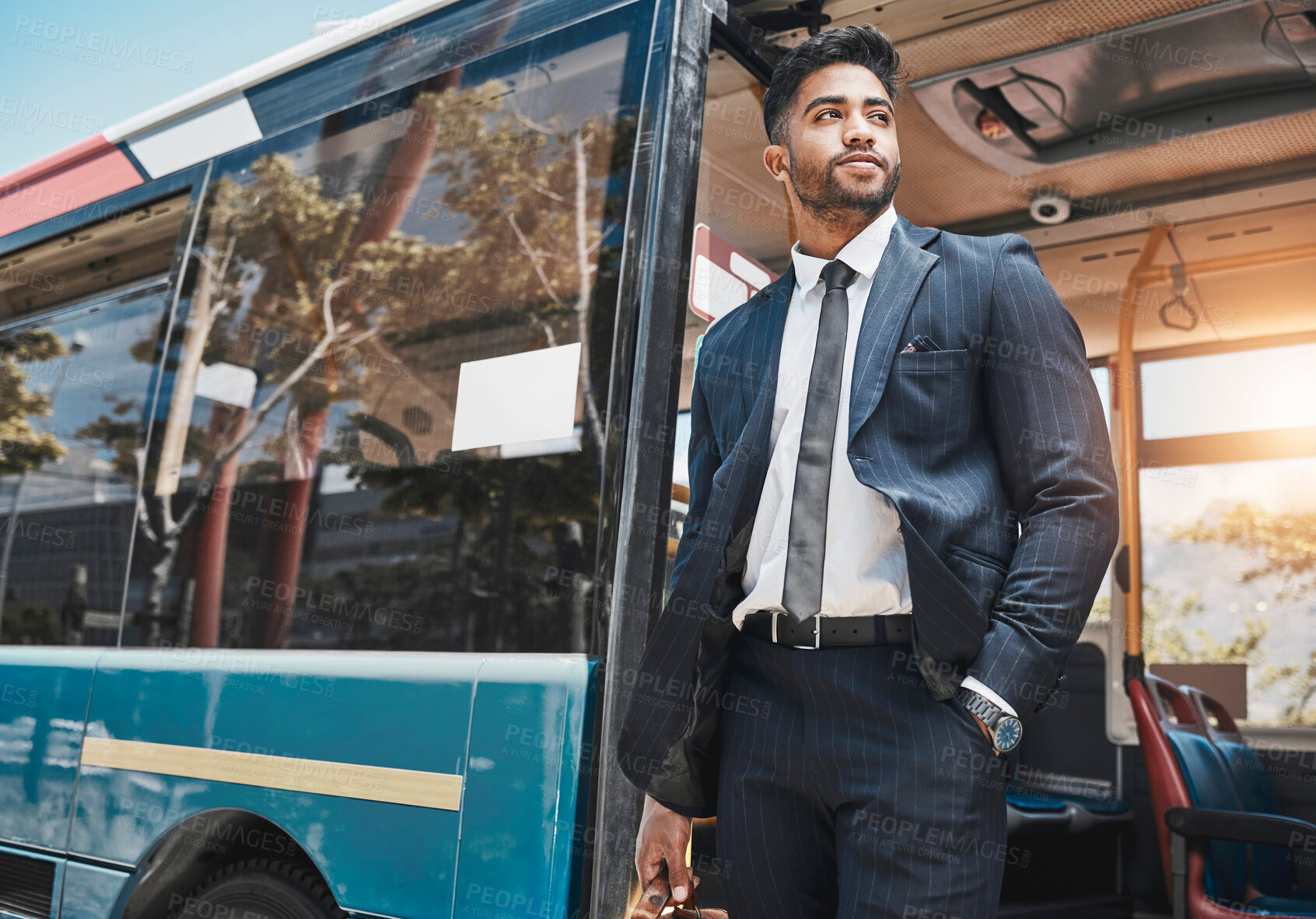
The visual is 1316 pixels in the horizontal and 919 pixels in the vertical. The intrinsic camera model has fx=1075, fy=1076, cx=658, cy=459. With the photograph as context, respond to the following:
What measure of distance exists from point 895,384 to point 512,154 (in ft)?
3.95

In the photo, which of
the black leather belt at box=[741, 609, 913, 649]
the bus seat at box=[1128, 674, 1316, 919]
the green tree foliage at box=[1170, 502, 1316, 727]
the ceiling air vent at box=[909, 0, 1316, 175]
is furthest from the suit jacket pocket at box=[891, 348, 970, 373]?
the green tree foliage at box=[1170, 502, 1316, 727]

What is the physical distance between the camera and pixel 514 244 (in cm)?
228

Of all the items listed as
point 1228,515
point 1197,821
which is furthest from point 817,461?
point 1228,515

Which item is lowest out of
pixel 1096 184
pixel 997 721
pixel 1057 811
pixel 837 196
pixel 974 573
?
pixel 1057 811

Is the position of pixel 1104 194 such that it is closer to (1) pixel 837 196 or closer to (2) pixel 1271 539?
→ (2) pixel 1271 539

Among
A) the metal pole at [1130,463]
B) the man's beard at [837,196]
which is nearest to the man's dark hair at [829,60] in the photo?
the man's beard at [837,196]

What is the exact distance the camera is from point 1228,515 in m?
4.89

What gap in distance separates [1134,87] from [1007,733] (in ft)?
8.69

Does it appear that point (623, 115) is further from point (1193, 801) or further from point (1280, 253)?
point (1280, 253)

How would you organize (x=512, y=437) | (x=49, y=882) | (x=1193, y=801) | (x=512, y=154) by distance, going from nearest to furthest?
(x=512, y=437) < (x=512, y=154) < (x=49, y=882) < (x=1193, y=801)

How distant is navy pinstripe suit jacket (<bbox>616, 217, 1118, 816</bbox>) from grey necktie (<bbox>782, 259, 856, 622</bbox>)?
5 cm

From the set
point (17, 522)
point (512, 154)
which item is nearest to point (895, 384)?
point (512, 154)

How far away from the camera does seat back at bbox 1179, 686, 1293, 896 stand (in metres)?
3.57

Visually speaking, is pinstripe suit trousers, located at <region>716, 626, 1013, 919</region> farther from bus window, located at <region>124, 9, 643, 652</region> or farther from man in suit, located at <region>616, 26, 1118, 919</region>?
bus window, located at <region>124, 9, 643, 652</region>
